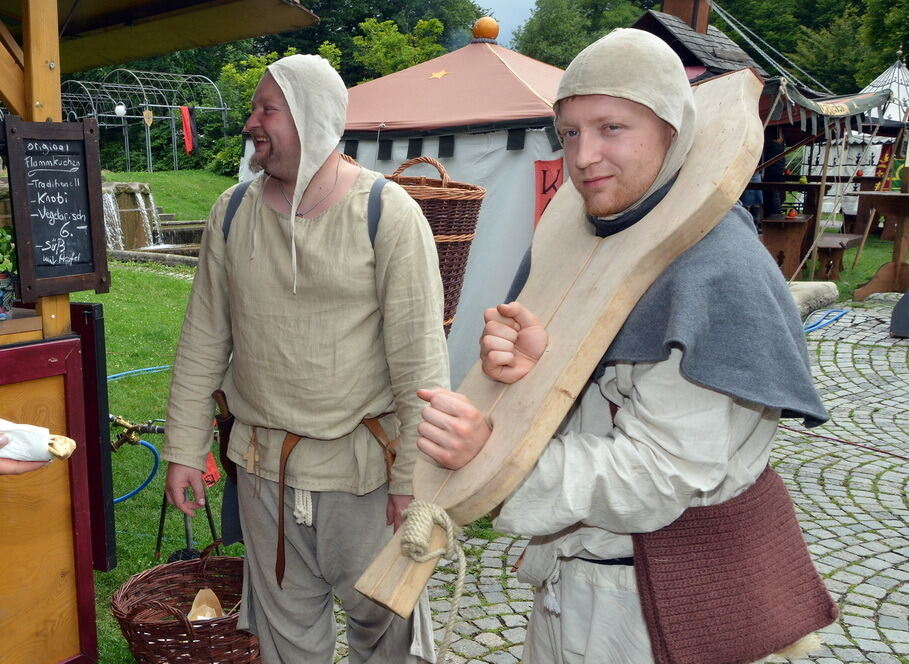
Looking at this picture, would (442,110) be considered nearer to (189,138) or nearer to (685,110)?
(685,110)

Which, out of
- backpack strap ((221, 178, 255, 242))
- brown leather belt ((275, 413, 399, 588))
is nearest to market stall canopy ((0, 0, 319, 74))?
backpack strap ((221, 178, 255, 242))

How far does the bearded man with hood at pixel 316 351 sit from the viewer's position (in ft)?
7.30

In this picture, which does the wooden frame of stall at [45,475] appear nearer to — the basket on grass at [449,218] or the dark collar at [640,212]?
the basket on grass at [449,218]

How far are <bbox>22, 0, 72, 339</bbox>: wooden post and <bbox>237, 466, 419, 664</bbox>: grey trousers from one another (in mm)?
1215

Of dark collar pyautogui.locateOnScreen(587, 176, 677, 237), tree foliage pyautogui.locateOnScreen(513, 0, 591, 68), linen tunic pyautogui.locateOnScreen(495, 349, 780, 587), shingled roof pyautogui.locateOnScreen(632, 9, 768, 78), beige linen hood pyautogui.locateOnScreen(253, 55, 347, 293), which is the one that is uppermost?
tree foliage pyautogui.locateOnScreen(513, 0, 591, 68)

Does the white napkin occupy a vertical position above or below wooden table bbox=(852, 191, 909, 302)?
above

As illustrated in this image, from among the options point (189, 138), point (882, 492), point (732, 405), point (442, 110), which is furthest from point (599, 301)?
point (189, 138)

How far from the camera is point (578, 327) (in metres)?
1.30

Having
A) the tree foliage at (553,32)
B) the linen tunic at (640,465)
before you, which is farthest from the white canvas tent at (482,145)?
the tree foliage at (553,32)

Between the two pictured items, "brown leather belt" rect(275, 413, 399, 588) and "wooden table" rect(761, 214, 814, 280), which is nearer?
"brown leather belt" rect(275, 413, 399, 588)

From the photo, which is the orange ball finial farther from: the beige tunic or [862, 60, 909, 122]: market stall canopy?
[862, 60, 909, 122]: market stall canopy

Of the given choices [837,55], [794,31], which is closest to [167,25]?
[837,55]

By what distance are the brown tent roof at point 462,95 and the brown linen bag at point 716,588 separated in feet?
14.5

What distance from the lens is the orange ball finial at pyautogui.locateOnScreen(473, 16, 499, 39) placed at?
6.62m
